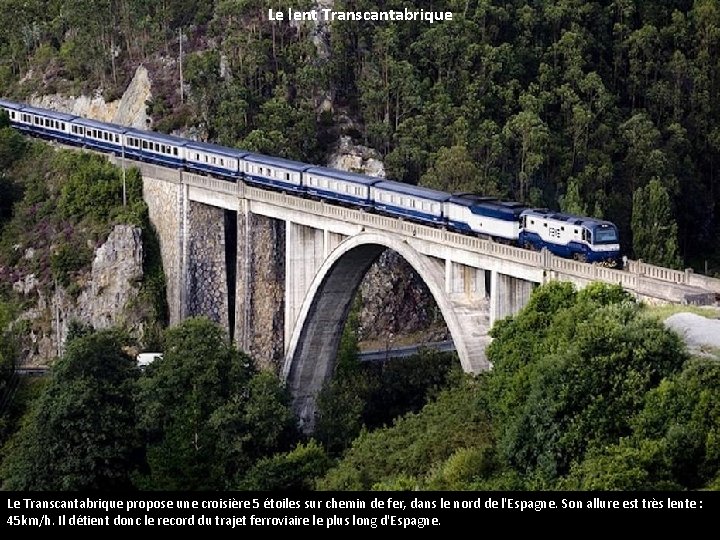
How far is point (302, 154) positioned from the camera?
9288cm

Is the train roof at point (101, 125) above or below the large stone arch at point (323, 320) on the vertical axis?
above

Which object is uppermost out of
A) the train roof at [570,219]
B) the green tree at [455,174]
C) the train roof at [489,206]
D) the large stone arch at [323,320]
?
the green tree at [455,174]

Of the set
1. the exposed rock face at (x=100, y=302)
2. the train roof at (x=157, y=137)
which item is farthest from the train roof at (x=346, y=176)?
the exposed rock face at (x=100, y=302)

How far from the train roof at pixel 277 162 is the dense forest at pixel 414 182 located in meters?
7.23

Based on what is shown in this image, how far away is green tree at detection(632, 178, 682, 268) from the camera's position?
86938 mm

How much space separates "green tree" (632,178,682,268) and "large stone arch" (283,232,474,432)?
15992 millimetres

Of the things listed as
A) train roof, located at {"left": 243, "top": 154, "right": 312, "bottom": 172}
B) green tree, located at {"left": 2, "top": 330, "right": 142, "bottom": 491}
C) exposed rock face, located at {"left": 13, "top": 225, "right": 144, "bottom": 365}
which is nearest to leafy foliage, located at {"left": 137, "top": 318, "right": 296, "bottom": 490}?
green tree, located at {"left": 2, "top": 330, "right": 142, "bottom": 491}

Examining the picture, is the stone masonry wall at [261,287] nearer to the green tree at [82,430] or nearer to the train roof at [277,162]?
the train roof at [277,162]

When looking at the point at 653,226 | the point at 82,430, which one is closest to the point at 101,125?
the point at 653,226

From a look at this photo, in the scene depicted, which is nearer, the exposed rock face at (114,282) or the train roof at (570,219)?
the train roof at (570,219)

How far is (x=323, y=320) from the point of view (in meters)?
79.0

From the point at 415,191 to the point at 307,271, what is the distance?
6.74 m

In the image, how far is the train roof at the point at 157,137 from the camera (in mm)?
87438

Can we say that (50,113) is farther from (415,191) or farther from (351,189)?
(415,191)
